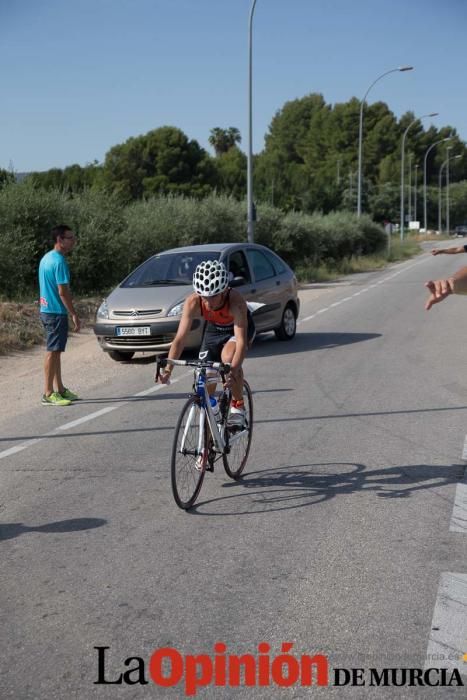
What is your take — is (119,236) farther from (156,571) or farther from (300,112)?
(300,112)

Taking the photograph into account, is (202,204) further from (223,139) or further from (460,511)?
(223,139)

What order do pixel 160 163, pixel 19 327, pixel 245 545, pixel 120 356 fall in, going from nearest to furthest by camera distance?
pixel 245 545
pixel 120 356
pixel 19 327
pixel 160 163

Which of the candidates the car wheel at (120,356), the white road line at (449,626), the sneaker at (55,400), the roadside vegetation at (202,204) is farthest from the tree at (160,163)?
the white road line at (449,626)

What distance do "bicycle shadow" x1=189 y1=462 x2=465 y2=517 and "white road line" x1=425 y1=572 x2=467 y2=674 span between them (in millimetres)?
1548

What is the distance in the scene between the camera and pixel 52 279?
9859 mm

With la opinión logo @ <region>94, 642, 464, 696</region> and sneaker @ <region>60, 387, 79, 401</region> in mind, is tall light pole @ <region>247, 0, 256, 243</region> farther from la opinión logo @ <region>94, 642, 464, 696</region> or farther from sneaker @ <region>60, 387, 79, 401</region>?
la opinión logo @ <region>94, 642, 464, 696</region>

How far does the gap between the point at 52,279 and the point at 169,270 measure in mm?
3886

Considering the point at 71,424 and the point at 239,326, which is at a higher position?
the point at 239,326

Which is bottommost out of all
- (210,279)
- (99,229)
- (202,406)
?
(202,406)

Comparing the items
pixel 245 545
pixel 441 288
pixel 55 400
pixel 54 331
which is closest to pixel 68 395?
pixel 55 400

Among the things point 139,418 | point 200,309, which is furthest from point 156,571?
point 139,418

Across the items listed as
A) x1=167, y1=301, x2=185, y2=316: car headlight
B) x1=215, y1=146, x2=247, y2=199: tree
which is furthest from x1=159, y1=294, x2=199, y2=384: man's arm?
x1=215, y1=146, x2=247, y2=199: tree

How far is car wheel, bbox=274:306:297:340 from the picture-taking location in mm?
14688

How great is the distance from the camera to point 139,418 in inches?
351
